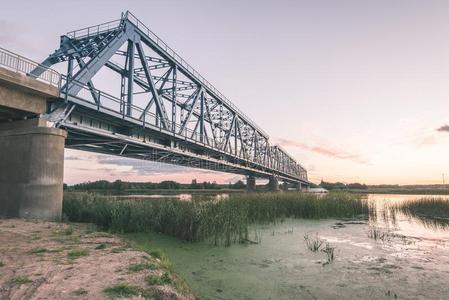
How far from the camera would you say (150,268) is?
7.02m

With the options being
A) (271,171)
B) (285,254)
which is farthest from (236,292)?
(271,171)

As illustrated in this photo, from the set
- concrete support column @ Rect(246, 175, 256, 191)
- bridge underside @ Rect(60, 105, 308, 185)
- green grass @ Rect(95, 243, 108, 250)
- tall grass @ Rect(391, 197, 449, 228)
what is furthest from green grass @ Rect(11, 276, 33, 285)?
concrete support column @ Rect(246, 175, 256, 191)

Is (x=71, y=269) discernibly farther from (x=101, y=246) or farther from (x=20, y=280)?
(x=101, y=246)

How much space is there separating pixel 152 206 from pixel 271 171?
74.4m

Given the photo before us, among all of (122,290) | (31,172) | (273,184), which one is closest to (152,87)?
(31,172)

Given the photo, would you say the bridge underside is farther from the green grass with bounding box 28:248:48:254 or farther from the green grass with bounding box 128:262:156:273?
the green grass with bounding box 128:262:156:273

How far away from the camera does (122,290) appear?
5.54m

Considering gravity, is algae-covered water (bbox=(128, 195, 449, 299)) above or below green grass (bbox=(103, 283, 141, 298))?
below

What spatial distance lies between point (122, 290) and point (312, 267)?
6199 mm

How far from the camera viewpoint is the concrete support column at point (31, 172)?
51.8 feet

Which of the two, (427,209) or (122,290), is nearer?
(122,290)

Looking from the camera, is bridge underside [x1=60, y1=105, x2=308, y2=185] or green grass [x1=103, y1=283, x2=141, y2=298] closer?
green grass [x1=103, y1=283, x2=141, y2=298]

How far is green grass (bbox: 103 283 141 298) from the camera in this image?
5398 millimetres

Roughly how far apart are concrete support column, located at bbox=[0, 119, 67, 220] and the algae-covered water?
6.39 meters
